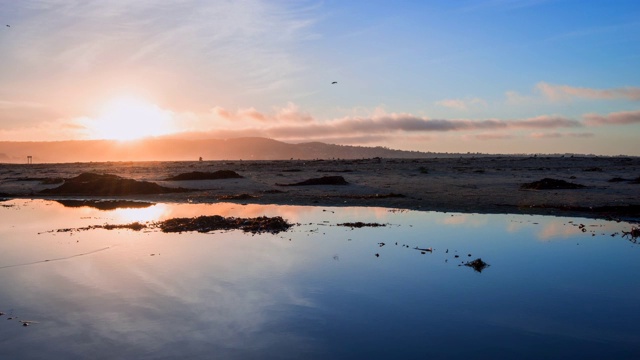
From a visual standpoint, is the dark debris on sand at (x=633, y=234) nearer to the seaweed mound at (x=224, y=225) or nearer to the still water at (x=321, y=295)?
the still water at (x=321, y=295)

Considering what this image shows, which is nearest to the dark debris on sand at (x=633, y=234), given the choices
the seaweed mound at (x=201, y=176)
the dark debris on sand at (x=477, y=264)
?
the dark debris on sand at (x=477, y=264)

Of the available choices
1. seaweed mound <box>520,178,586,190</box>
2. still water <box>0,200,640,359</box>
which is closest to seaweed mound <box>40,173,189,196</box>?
still water <box>0,200,640,359</box>

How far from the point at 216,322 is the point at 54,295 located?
4.25 m

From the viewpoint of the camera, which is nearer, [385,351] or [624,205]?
[385,351]

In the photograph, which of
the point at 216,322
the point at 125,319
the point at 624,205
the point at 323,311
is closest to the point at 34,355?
the point at 125,319

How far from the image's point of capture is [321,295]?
10.4 m

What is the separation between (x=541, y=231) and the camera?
1880cm

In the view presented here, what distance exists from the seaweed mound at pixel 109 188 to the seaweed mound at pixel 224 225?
A: 19.3 metres

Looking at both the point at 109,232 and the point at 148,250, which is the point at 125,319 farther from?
the point at 109,232

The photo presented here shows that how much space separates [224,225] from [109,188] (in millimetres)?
23859

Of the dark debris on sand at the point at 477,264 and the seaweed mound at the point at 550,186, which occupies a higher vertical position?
the seaweed mound at the point at 550,186

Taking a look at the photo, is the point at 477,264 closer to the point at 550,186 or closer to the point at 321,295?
the point at 321,295

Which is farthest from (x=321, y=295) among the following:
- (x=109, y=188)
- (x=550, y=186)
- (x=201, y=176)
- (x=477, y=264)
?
(x=201, y=176)

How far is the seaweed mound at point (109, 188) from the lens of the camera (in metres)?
39.8
